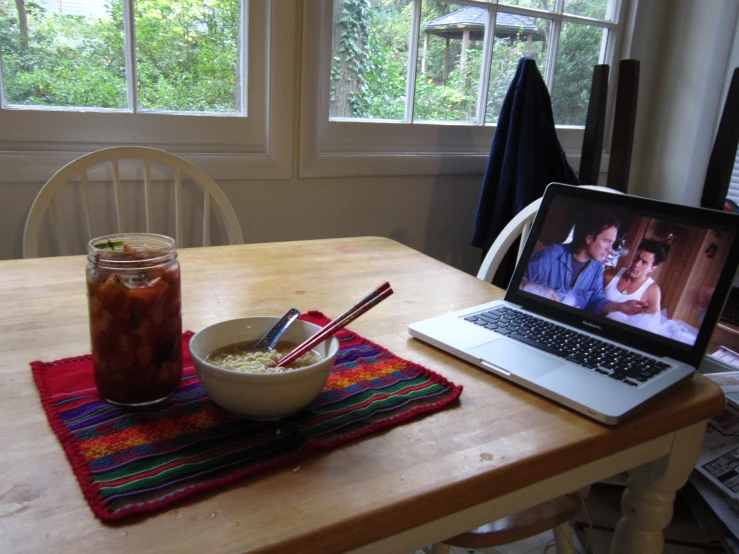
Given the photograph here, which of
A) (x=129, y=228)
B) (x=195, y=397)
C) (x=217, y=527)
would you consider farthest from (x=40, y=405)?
(x=129, y=228)

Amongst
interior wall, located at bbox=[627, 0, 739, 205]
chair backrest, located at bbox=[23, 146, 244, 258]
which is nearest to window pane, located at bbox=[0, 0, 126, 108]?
chair backrest, located at bbox=[23, 146, 244, 258]

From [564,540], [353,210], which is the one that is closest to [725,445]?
[564,540]

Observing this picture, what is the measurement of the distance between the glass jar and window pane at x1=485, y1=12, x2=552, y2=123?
5.77ft

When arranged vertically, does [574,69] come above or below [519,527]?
above

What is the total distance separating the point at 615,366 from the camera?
0.73 m

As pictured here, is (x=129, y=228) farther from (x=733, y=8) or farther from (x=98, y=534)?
(x=733, y=8)

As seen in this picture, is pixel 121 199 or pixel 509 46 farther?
pixel 509 46

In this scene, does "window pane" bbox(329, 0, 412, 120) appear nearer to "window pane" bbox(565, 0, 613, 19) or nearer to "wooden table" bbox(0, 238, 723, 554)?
"window pane" bbox(565, 0, 613, 19)

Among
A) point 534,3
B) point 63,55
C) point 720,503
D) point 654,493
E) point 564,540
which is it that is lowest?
point 720,503

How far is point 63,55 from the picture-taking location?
152 centimetres

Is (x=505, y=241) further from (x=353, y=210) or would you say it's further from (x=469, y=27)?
(x=469, y=27)

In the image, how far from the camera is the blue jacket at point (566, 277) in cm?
83

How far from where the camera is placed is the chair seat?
2.98 ft

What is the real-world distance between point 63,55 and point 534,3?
1515 millimetres
